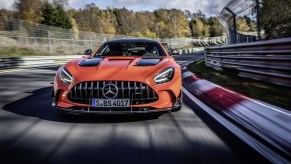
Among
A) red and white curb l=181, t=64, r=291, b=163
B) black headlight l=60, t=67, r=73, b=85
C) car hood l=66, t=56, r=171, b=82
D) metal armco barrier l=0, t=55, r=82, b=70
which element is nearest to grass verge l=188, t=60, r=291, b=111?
red and white curb l=181, t=64, r=291, b=163

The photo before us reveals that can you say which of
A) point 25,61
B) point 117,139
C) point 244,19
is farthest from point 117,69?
point 25,61

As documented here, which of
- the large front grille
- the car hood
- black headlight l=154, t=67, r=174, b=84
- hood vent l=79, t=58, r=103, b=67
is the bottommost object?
the large front grille

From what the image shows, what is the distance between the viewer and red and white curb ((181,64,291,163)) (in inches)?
136

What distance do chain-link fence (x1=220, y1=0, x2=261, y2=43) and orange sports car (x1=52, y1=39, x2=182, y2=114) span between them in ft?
15.0

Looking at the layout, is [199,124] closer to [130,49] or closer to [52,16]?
[130,49]

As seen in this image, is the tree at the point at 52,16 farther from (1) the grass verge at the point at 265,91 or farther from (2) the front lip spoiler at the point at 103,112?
(2) the front lip spoiler at the point at 103,112

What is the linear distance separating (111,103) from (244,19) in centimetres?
716

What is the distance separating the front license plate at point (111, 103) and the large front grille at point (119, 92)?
0.05 m

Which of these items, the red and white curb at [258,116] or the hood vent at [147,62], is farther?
the hood vent at [147,62]

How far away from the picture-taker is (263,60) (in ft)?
24.7

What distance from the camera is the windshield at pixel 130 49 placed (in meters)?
6.35

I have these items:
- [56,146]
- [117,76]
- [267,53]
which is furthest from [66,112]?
[267,53]

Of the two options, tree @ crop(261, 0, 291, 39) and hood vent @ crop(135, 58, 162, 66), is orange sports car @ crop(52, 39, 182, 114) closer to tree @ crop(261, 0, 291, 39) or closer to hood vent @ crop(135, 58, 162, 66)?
hood vent @ crop(135, 58, 162, 66)

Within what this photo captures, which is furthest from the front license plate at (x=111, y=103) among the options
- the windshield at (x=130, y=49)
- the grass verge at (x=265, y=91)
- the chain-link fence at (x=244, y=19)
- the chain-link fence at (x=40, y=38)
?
the chain-link fence at (x=40, y=38)
